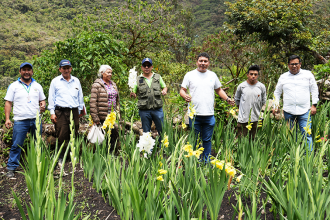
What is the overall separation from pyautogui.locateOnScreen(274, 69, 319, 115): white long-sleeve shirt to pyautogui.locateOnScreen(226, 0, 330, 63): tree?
4.77 meters

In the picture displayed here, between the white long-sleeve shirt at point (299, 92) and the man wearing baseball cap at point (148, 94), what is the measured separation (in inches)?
67.0

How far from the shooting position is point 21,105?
9.89 feet

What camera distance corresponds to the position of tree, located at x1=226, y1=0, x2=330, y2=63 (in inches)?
295

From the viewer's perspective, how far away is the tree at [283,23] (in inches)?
295

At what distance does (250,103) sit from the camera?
3.25 metres

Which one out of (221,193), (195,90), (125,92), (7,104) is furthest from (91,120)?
(125,92)

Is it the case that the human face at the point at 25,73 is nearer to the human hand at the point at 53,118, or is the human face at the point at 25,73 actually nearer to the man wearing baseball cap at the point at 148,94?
the human hand at the point at 53,118

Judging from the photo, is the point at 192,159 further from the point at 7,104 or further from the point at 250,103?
the point at 7,104

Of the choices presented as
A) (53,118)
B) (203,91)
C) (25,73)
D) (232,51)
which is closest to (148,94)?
(203,91)

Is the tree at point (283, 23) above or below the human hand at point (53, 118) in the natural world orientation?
above

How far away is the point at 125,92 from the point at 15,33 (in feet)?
115

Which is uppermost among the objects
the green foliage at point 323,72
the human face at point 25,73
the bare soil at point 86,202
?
the green foliage at point 323,72

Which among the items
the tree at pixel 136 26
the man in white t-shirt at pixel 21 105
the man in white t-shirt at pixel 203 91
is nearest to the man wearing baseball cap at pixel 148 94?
the man in white t-shirt at pixel 203 91

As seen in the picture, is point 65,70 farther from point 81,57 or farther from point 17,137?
point 81,57
